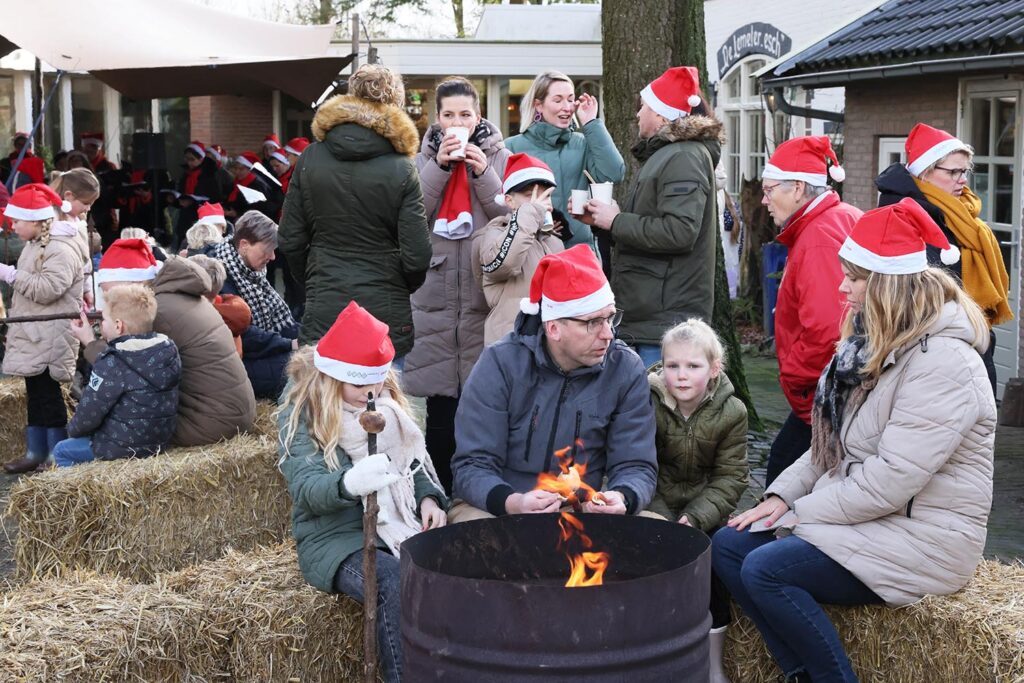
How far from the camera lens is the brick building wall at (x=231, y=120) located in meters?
31.1

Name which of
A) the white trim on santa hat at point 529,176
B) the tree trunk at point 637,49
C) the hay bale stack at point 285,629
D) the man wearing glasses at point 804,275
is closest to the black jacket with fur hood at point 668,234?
the white trim on santa hat at point 529,176

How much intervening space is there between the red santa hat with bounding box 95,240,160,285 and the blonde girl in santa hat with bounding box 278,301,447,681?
220cm

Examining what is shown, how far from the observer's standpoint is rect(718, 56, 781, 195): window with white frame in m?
20.4

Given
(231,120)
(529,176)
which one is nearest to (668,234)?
(529,176)

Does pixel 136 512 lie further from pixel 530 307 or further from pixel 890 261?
pixel 890 261

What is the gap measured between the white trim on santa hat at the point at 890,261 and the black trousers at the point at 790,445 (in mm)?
1212

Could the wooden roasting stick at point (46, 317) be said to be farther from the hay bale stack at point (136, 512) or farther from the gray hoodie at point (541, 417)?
the gray hoodie at point (541, 417)

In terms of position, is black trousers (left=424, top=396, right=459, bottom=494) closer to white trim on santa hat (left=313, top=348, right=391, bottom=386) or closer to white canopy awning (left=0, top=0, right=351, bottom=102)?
white trim on santa hat (left=313, top=348, right=391, bottom=386)

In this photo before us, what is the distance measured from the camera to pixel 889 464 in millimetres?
3967

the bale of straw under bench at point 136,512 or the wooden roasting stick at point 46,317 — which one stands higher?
the wooden roasting stick at point 46,317

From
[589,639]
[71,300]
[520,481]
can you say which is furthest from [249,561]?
[71,300]

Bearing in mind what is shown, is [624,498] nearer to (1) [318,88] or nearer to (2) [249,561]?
(2) [249,561]

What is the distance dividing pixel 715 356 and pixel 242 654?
6.45ft

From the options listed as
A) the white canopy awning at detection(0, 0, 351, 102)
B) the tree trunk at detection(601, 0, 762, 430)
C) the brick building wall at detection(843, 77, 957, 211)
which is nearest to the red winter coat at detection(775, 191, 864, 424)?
the tree trunk at detection(601, 0, 762, 430)
